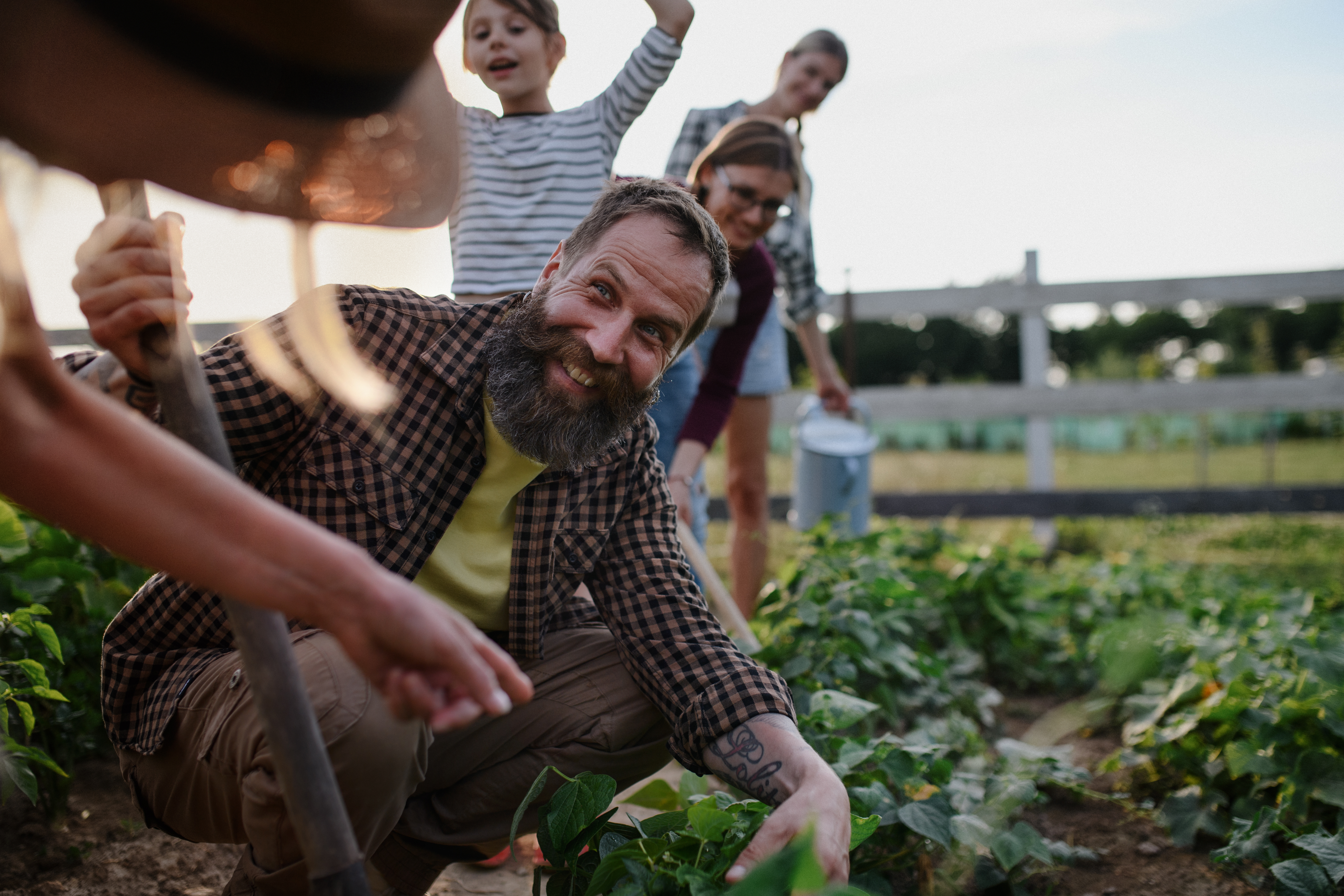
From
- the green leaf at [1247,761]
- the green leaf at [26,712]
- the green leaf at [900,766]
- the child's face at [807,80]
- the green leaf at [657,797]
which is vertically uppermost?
the child's face at [807,80]

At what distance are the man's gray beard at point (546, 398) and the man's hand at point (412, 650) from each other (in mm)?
711

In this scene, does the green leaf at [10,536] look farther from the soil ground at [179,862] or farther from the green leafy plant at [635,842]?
the green leafy plant at [635,842]

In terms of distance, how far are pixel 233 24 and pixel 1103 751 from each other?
Answer: 272 cm

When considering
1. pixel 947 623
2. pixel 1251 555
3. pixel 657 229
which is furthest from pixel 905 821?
pixel 1251 555

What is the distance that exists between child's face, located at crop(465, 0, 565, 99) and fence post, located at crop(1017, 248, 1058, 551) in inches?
161

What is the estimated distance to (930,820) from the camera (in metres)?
1.56

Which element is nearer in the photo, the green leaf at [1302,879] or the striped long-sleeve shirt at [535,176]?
the green leaf at [1302,879]

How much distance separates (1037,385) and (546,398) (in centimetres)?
488

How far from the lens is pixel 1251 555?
5617 mm

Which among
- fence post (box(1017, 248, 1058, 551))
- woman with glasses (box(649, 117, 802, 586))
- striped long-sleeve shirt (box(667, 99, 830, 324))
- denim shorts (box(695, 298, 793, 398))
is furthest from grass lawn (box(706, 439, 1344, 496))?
woman with glasses (box(649, 117, 802, 586))

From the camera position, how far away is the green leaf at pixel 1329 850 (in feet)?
4.80

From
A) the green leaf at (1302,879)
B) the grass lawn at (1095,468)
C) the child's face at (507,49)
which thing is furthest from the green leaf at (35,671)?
the grass lawn at (1095,468)

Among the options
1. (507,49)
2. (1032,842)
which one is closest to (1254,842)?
(1032,842)

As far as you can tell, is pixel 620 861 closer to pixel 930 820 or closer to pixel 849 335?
pixel 930 820
